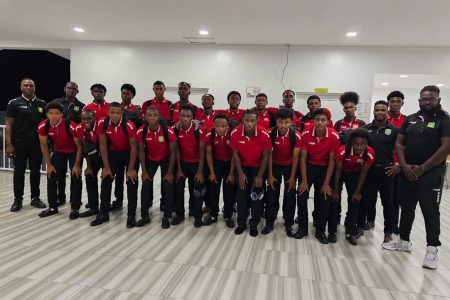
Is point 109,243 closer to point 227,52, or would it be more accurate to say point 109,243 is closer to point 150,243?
point 150,243

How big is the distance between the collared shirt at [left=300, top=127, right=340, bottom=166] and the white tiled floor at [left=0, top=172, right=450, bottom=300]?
873 millimetres

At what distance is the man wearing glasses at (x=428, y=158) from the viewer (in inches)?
99.6

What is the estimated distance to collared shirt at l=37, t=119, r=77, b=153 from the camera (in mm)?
3461

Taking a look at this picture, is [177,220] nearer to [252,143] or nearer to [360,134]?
[252,143]

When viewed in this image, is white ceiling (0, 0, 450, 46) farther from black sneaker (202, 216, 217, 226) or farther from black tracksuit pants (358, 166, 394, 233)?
black sneaker (202, 216, 217, 226)

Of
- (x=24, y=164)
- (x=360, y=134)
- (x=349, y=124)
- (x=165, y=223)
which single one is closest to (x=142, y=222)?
(x=165, y=223)

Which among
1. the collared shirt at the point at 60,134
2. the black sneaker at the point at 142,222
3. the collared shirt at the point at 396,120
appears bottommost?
the black sneaker at the point at 142,222

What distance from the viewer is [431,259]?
259 cm

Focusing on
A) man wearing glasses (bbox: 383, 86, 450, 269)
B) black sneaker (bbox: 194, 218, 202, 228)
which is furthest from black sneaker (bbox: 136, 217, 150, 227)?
man wearing glasses (bbox: 383, 86, 450, 269)

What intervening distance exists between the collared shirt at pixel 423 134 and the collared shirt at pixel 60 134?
3569mm

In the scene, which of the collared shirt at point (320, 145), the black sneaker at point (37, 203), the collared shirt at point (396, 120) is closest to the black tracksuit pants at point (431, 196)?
the collared shirt at point (320, 145)

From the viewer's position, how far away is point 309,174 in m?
3.09

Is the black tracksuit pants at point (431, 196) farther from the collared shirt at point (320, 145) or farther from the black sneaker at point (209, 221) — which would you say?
the black sneaker at point (209, 221)

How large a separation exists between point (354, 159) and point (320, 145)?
0.36 metres
